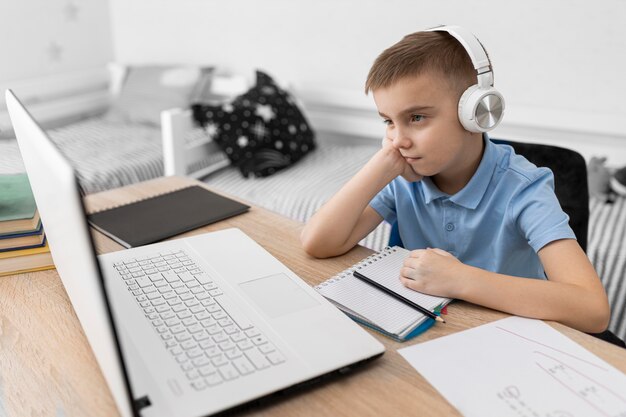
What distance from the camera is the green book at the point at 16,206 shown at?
95cm

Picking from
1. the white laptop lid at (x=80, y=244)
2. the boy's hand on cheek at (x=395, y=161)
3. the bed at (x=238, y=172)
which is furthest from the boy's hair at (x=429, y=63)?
the bed at (x=238, y=172)

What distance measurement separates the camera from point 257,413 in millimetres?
622

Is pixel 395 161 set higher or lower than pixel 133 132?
higher

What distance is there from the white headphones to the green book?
0.76m

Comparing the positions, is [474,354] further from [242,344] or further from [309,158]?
[309,158]

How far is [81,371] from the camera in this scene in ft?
2.30

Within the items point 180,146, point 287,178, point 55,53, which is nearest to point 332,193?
point 287,178

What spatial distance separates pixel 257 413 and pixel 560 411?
0.34 metres

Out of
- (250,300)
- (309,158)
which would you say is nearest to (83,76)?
(309,158)

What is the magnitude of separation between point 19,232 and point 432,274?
0.70 meters

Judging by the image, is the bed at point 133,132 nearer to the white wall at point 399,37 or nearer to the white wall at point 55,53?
the white wall at point 55,53

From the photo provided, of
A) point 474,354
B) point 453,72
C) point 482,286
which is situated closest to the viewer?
point 474,354

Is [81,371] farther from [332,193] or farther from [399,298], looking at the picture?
[332,193]

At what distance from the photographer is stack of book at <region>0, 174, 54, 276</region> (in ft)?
3.12
